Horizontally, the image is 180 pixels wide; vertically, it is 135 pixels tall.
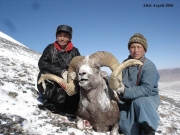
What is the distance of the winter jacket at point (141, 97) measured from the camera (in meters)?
5.23

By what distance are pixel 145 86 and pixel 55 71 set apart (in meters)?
2.95

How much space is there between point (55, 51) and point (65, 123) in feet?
8.29

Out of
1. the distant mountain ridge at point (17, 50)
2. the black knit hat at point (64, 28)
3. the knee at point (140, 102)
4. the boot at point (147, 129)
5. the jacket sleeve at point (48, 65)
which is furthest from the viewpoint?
the distant mountain ridge at point (17, 50)

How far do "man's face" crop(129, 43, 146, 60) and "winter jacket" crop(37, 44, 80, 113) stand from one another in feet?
7.43

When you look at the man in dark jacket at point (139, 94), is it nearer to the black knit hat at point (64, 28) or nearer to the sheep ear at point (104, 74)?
the sheep ear at point (104, 74)

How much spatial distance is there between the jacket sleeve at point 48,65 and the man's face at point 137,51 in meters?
2.42

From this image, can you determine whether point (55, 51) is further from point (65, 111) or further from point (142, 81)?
point (142, 81)

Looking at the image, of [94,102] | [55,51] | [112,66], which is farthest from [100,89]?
[55,51]

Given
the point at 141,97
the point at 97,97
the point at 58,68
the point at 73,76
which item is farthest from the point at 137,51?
the point at 58,68

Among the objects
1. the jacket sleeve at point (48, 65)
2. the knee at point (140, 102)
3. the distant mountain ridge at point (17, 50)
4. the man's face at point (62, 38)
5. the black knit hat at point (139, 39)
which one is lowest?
the knee at point (140, 102)

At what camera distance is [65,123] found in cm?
611

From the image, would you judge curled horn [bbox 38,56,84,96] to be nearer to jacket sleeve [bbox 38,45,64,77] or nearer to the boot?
jacket sleeve [bbox 38,45,64,77]

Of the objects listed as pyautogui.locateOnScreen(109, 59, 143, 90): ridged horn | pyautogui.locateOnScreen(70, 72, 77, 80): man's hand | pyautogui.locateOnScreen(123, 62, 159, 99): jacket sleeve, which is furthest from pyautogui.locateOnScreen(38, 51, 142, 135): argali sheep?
pyautogui.locateOnScreen(123, 62, 159, 99): jacket sleeve

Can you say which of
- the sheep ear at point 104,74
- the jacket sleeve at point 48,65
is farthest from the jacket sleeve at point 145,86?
the jacket sleeve at point 48,65
